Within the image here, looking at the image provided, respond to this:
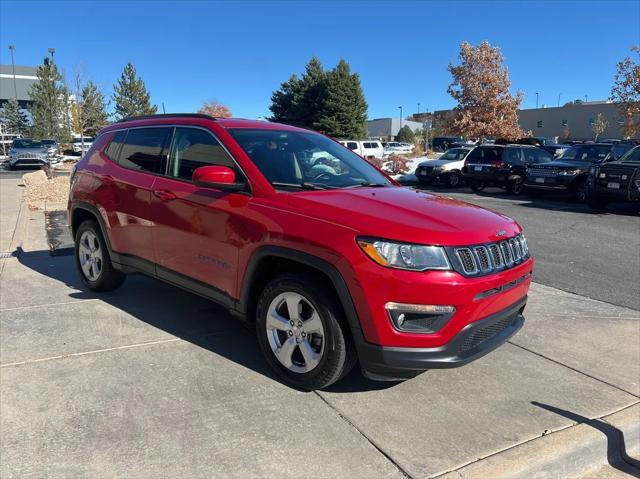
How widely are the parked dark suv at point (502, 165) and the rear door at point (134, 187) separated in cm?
1508

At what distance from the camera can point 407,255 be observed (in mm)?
2844

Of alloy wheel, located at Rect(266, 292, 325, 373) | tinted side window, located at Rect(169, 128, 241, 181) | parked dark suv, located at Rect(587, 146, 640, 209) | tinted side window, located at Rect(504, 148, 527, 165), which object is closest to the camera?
alloy wheel, located at Rect(266, 292, 325, 373)

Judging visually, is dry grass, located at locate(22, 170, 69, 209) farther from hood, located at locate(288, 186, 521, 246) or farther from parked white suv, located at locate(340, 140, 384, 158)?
parked white suv, located at locate(340, 140, 384, 158)

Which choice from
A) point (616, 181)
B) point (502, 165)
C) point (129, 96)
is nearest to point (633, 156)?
point (616, 181)

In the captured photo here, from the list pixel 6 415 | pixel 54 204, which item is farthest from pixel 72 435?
pixel 54 204

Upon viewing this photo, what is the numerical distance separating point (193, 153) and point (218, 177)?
740 mm

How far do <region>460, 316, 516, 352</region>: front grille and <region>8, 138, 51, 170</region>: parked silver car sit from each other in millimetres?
28607

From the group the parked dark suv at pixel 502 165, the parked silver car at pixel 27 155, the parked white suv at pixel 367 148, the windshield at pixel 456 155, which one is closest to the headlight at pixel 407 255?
the parked dark suv at pixel 502 165

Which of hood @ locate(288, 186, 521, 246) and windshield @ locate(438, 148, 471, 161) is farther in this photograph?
windshield @ locate(438, 148, 471, 161)

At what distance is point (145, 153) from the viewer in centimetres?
454

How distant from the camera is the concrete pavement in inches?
105

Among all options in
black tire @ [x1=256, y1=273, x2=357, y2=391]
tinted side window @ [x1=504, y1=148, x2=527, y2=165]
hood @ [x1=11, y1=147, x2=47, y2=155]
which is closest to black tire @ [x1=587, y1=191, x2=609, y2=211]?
tinted side window @ [x1=504, y1=148, x2=527, y2=165]

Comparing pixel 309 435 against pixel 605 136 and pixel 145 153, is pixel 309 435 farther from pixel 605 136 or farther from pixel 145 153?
pixel 605 136

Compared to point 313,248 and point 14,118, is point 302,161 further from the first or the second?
point 14,118
